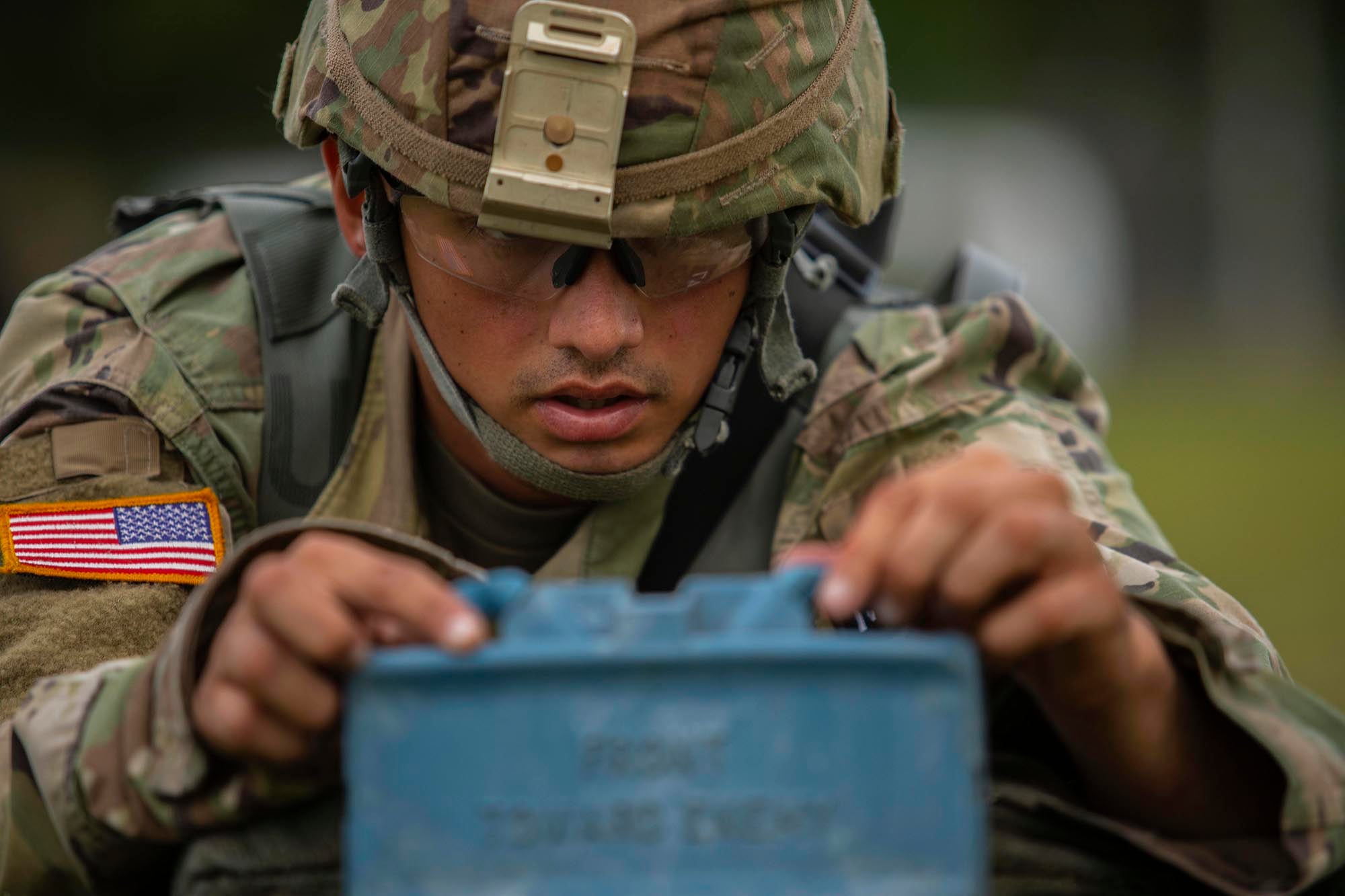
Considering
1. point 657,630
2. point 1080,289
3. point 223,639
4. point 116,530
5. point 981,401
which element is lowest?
point 1080,289

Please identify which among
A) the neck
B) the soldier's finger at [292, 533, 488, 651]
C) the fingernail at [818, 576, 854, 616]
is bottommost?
the neck

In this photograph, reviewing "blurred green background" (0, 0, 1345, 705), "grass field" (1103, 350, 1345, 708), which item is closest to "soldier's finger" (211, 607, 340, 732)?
"grass field" (1103, 350, 1345, 708)

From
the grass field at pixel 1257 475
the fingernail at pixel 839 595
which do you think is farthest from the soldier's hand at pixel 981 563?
the grass field at pixel 1257 475

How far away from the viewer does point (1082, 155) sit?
51.1 feet

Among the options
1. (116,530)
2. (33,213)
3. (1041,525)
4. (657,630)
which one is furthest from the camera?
(33,213)

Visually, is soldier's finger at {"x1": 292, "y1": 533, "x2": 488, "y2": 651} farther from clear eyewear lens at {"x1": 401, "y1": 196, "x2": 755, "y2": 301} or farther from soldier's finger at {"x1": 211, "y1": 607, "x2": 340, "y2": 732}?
clear eyewear lens at {"x1": 401, "y1": 196, "x2": 755, "y2": 301}

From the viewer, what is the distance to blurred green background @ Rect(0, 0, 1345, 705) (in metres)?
13.5

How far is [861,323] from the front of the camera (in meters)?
3.07

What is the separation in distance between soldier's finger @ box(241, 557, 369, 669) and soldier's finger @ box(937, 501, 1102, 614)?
1.58ft

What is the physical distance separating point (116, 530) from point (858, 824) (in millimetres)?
1535

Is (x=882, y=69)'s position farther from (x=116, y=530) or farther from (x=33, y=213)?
(x=33, y=213)

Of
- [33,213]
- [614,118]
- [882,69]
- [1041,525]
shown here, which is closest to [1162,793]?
[1041,525]

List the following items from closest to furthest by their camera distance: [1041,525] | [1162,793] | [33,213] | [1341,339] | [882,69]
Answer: [1041,525], [1162,793], [882,69], [33,213], [1341,339]

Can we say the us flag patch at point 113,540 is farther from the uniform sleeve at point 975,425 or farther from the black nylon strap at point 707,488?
the uniform sleeve at point 975,425
